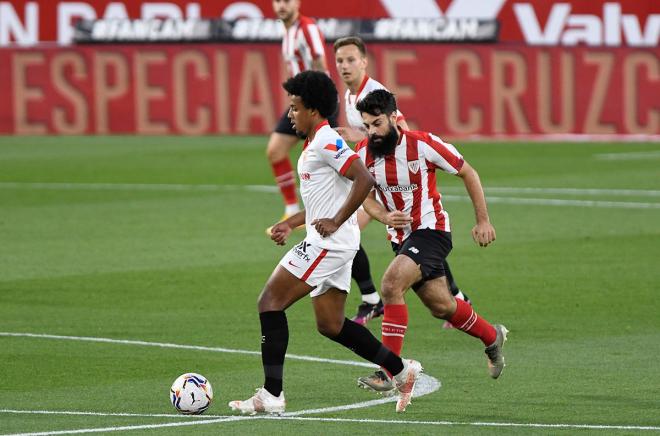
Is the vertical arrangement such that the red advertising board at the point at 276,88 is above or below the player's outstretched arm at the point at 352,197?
below

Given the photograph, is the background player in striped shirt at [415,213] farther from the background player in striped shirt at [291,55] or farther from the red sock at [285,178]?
the red sock at [285,178]

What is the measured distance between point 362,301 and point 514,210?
24.3 ft

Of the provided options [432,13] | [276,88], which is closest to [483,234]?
[276,88]

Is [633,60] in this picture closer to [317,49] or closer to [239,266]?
[317,49]

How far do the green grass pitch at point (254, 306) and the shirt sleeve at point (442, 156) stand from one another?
129cm

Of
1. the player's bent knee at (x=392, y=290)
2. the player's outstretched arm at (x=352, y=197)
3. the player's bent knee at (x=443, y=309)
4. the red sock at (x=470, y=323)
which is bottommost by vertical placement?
the red sock at (x=470, y=323)

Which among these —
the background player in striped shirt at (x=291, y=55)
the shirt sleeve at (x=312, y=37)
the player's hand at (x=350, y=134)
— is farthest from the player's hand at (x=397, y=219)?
the shirt sleeve at (x=312, y=37)


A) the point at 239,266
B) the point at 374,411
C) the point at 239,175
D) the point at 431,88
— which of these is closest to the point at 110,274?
the point at 239,266

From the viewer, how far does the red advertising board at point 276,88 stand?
3016cm

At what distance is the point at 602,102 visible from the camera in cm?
3020

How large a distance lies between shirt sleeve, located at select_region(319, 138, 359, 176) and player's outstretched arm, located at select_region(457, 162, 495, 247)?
1015mm

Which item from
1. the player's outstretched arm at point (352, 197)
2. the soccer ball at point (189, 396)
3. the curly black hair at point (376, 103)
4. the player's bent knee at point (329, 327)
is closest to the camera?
the soccer ball at point (189, 396)

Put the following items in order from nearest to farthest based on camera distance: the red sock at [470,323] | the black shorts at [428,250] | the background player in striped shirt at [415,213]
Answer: the background player in striped shirt at [415,213], the black shorts at [428,250], the red sock at [470,323]

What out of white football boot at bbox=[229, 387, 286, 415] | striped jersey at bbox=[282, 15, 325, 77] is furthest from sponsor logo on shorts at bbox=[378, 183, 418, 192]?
striped jersey at bbox=[282, 15, 325, 77]
